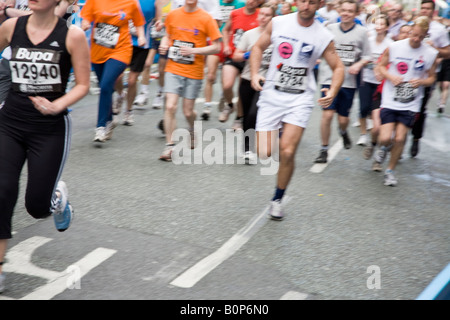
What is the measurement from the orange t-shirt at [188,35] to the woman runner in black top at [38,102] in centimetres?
355

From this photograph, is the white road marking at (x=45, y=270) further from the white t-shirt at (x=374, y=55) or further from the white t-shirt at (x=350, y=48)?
the white t-shirt at (x=374, y=55)

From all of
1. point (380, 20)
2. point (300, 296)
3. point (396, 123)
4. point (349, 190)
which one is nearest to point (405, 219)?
point (349, 190)

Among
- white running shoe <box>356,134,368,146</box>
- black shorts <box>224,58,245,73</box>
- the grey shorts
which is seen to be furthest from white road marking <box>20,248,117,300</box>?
white running shoe <box>356,134,368,146</box>

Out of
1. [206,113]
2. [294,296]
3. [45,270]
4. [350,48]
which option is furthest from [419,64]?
[45,270]

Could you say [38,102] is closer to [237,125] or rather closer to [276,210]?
[276,210]

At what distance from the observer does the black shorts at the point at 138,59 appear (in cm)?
939

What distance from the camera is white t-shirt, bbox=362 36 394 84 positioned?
9.28m

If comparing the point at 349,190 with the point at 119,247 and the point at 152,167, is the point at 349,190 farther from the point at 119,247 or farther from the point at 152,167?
the point at 119,247

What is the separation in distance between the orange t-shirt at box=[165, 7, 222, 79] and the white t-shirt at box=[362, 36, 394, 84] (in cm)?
251

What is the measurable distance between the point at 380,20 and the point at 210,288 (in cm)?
619

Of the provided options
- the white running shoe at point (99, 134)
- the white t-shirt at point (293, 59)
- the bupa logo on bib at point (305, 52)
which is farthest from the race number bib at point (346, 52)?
the white running shoe at point (99, 134)

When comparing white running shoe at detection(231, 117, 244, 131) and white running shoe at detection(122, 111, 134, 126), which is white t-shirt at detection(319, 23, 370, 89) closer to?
white running shoe at detection(231, 117, 244, 131)

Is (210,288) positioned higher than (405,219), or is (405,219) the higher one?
(210,288)
